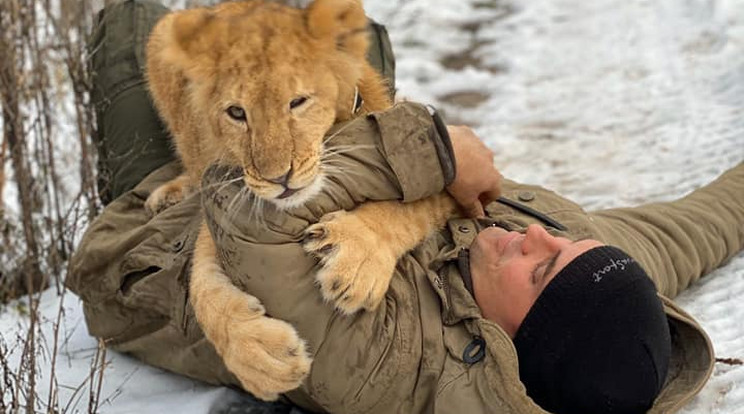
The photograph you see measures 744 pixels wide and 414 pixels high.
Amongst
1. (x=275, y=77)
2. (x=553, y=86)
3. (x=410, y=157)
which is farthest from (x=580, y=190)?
(x=275, y=77)

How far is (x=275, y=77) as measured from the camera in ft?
8.00

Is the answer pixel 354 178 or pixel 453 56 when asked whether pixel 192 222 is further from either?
pixel 453 56

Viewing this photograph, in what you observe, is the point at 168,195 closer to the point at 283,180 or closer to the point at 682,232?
the point at 283,180

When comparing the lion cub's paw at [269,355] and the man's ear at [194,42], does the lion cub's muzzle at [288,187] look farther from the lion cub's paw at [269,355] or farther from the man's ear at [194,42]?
the man's ear at [194,42]

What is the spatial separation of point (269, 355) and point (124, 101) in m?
1.83

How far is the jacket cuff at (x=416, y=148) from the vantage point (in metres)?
2.60

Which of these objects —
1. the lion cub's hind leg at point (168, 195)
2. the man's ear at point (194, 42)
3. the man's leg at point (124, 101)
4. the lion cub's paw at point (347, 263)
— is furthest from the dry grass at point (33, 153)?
the lion cub's paw at point (347, 263)

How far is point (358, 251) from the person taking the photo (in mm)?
2404

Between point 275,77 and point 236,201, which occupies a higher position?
point 275,77

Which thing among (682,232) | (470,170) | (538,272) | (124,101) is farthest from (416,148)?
(124,101)

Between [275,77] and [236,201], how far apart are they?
348 mm

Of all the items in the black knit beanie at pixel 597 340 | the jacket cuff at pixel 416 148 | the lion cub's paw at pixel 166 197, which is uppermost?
the jacket cuff at pixel 416 148

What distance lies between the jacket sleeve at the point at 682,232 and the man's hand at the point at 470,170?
0.54 m

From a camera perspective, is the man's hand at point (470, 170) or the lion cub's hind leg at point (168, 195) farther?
the lion cub's hind leg at point (168, 195)
